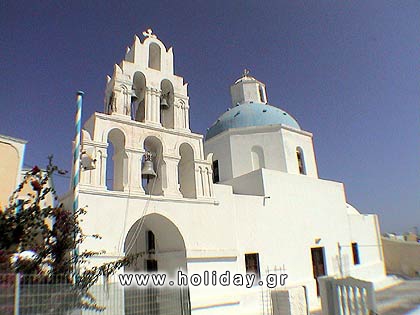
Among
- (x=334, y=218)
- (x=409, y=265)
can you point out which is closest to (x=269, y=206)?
(x=334, y=218)

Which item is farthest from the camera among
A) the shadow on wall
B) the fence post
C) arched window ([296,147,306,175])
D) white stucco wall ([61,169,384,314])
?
the shadow on wall

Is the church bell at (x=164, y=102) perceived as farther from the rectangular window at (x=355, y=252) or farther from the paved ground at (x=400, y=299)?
the rectangular window at (x=355, y=252)

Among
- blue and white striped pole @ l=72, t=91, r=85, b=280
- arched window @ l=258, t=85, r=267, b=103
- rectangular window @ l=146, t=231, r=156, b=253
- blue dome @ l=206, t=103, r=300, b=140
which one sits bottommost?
rectangular window @ l=146, t=231, r=156, b=253

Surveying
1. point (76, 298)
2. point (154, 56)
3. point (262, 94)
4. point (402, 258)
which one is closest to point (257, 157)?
point (262, 94)

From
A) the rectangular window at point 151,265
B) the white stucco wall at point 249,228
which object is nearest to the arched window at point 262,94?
the white stucco wall at point 249,228

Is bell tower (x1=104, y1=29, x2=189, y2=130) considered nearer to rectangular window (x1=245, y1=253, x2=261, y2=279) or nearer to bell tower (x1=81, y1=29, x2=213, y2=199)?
bell tower (x1=81, y1=29, x2=213, y2=199)

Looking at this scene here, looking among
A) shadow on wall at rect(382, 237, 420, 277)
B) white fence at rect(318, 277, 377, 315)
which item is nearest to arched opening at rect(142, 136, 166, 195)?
white fence at rect(318, 277, 377, 315)

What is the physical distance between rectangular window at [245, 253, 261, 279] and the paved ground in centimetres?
413

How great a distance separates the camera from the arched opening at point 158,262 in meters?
6.23

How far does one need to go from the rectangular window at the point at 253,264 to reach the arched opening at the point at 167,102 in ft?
15.9

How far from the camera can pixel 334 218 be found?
1420 cm

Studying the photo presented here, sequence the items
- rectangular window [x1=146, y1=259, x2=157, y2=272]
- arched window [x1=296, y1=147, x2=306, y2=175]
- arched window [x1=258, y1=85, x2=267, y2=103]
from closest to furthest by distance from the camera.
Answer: rectangular window [x1=146, y1=259, x2=157, y2=272], arched window [x1=296, y1=147, x2=306, y2=175], arched window [x1=258, y1=85, x2=267, y2=103]

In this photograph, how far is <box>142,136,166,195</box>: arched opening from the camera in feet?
28.9

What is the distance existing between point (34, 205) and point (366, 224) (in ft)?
53.0
